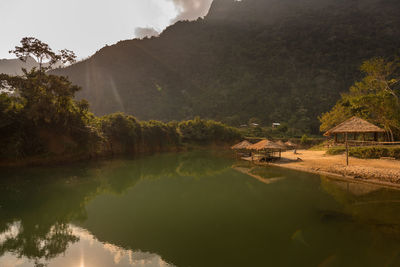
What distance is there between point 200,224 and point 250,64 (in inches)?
3307

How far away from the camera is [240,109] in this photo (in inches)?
2559

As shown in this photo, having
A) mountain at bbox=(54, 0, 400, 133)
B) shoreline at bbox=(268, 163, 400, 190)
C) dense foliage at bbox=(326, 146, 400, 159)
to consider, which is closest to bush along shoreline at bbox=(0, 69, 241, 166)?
shoreline at bbox=(268, 163, 400, 190)

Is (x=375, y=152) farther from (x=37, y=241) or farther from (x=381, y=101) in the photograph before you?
(x=37, y=241)

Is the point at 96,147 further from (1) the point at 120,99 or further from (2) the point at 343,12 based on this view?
(2) the point at 343,12

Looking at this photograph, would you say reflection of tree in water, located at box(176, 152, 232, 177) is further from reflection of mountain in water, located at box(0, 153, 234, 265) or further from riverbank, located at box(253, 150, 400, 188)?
riverbank, located at box(253, 150, 400, 188)

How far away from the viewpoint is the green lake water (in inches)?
217

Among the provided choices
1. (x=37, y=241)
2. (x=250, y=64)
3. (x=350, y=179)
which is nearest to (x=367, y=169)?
(x=350, y=179)

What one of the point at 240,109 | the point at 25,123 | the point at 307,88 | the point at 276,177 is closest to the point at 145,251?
the point at 276,177

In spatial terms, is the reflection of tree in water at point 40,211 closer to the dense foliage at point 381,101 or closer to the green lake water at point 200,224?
the green lake water at point 200,224

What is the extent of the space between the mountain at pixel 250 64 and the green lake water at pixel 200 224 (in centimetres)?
4330

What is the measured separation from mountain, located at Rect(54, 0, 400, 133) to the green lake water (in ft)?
142

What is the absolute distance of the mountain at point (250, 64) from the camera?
213 ft

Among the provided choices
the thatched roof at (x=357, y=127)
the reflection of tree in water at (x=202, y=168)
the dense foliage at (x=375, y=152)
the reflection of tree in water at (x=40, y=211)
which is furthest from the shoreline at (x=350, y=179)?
the reflection of tree in water at (x=40, y=211)

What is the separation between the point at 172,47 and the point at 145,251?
10742 cm
